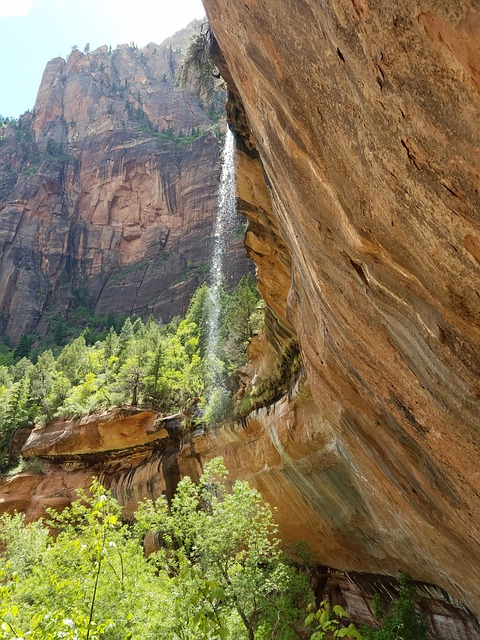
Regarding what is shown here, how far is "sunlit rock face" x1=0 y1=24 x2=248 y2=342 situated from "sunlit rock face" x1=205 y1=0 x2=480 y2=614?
5022 cm

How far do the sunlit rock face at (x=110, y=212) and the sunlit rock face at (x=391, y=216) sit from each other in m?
50.2

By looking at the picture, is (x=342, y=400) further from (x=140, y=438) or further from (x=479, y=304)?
Answer: (x=140, y=438)

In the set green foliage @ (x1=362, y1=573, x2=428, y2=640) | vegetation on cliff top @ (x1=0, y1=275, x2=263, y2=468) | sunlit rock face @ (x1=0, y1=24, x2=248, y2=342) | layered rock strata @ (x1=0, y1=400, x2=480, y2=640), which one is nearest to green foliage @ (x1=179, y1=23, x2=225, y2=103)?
layered rock strata @ (x1=0, y1=400, x2=480, y2=640)

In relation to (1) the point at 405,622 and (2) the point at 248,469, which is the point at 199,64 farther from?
(1) the point at 405,622

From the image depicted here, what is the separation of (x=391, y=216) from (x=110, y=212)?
259 ft

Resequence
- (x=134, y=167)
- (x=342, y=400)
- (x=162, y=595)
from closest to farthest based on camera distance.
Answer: (x=342, y=400) < (x=162, y=595) < (x=134, y=167)

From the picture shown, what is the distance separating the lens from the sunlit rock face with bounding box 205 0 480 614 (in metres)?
2.75

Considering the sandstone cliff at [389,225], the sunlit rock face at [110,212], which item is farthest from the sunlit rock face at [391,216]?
the sunlit rock face at [110,212]

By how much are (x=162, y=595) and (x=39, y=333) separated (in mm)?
62885

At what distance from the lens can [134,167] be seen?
7944 centimetres

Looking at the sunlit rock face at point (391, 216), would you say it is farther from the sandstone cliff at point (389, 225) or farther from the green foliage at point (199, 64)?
the green foliage at point (199, 64)

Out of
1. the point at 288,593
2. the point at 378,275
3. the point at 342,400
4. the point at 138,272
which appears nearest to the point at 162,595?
the point at 288,593

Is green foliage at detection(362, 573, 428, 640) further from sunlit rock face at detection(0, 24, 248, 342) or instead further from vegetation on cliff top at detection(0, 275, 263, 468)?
sunlit rock face at detection(0, 24, 248, 342)

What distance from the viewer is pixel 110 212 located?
253 feet
